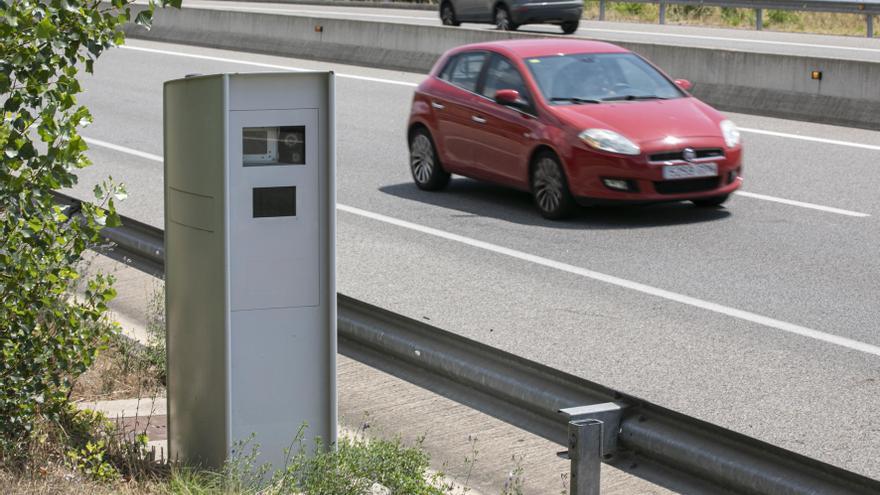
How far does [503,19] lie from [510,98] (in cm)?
2082

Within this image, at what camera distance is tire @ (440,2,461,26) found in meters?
35.0

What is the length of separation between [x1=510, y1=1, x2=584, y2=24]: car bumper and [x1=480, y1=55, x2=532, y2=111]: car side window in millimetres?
→ 19260

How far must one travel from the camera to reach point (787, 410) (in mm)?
7082

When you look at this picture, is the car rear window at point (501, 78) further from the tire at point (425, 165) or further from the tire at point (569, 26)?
the tire at point (569, 26)

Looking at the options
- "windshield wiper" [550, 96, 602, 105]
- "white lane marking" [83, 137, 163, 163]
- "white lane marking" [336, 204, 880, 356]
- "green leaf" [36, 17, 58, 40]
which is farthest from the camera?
"white lane marking" [83, 137, 163, 163]

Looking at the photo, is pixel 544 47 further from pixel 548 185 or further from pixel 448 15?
pixel 448 15

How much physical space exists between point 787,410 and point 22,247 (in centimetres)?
376

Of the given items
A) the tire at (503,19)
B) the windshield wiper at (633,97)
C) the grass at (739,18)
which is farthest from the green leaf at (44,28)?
the grass at (739,18)

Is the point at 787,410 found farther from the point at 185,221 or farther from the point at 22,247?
the point at 22,247

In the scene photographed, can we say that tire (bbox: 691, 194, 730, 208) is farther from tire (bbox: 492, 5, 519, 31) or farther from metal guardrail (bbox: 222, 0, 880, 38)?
metal guardrail (bbox: 222, 0, 880, 38)

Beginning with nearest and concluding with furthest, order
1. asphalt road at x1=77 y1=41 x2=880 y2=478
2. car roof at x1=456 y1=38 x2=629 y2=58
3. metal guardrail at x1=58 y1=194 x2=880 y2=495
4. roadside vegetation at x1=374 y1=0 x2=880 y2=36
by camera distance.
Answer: metal guardrail at x1=58 y1=194 x2=880 y2=495, asphalt road at x1=77 y1=41 x2=880 y2=478, car roof at x1=456 y1=38 x2=629 y2=58, roadside vegetation at x1=374 y1=0 x2=880 y2=36

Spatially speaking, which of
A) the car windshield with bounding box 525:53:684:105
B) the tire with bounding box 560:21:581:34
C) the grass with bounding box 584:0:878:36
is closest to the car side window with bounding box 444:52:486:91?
the car windshield with bounding box 525:53:684:105

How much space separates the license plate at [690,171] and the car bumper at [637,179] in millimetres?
34

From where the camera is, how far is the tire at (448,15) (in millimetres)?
34969
